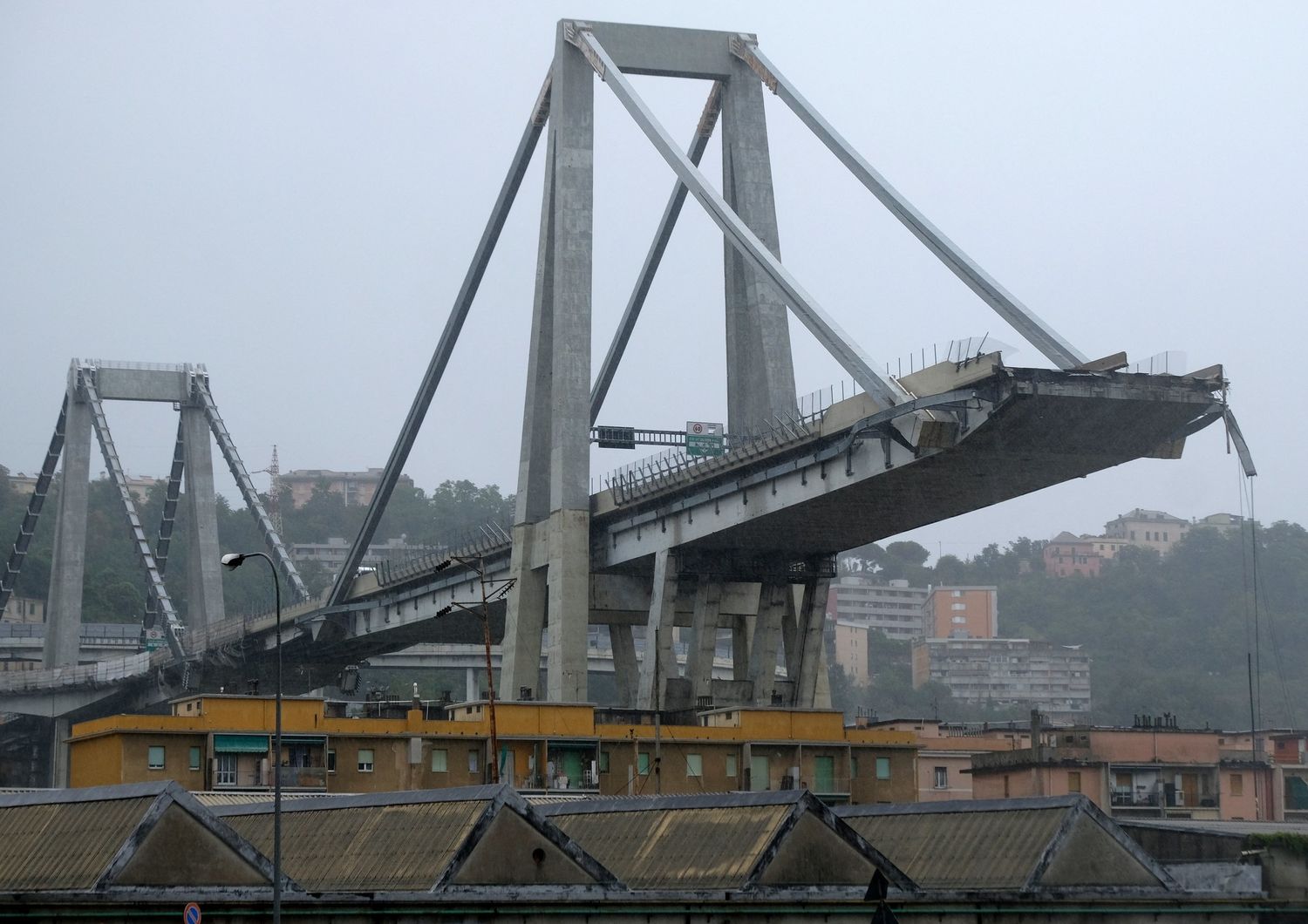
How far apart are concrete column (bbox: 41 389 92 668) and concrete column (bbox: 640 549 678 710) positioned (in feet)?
236

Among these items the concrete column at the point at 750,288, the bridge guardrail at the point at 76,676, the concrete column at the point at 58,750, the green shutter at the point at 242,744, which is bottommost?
the concrete column at the point at 58,750

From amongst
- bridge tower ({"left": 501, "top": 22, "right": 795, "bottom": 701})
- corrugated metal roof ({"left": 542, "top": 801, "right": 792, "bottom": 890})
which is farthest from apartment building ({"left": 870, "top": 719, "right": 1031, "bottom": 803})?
corrugated metal roof ({"left": 542, "top": 801, "right": 792, "bottom": 890})

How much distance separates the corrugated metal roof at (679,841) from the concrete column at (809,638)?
48.6 metres

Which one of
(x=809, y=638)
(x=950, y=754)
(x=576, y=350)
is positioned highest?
(x=576, y=350)

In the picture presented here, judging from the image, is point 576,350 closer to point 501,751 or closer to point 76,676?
point 501,751

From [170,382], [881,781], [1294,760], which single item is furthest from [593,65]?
[170,382]

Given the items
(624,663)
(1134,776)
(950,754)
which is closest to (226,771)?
(624,663)

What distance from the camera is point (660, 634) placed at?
8862cm

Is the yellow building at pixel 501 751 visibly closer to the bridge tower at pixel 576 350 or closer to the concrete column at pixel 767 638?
the concrete column at pixel 767 638

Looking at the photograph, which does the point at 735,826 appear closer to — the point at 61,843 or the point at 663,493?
the point at 61,843

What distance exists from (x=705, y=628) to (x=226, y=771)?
25.0 meters

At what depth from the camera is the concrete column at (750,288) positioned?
310 ft

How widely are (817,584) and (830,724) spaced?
12.9 m

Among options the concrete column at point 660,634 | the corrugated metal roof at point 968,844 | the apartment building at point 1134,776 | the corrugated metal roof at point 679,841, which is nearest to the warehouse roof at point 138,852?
the corrugated metal roof at point 679,841
